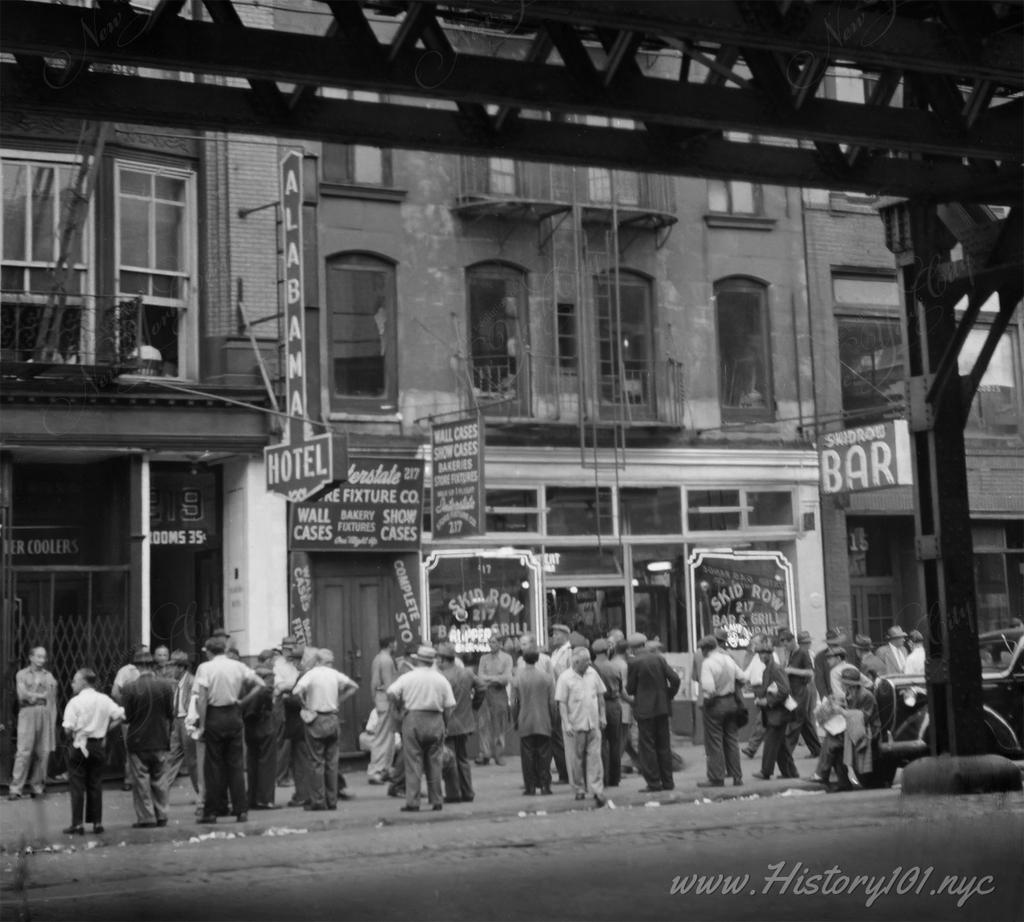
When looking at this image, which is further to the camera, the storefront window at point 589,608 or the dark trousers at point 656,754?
the storefront window at point 589,608

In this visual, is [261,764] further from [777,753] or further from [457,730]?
[777,753]

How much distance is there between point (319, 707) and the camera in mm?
18359

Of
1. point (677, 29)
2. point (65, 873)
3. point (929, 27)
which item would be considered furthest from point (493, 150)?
point (65, 873)

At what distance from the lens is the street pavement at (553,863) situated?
36.1 ft

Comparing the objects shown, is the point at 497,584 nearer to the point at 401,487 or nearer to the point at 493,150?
the point at 401,487

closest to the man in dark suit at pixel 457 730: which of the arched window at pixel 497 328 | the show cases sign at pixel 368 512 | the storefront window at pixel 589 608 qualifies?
the show cases sign at pixel 368 512

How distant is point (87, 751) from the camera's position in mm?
16719

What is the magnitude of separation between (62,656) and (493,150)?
40.5 feet

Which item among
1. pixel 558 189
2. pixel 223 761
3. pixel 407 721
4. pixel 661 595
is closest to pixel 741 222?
pixel 558 189

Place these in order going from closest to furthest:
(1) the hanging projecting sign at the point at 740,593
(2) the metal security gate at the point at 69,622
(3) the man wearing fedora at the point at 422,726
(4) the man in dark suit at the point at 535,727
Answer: (3) the man wearing fedora at the point at 422,726 → (4) the man in dark suit at the point at 535,727 → (2) the metal security gate at the point at 69,622 → (1) the hanging projecting sign at the point at 740,593

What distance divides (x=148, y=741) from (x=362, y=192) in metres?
10.6

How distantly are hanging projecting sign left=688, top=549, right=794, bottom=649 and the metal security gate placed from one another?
9641mm

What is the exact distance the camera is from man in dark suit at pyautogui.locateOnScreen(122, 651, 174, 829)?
56.3ft

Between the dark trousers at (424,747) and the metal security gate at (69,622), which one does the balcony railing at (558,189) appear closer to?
the metal security gate at (69,622)
